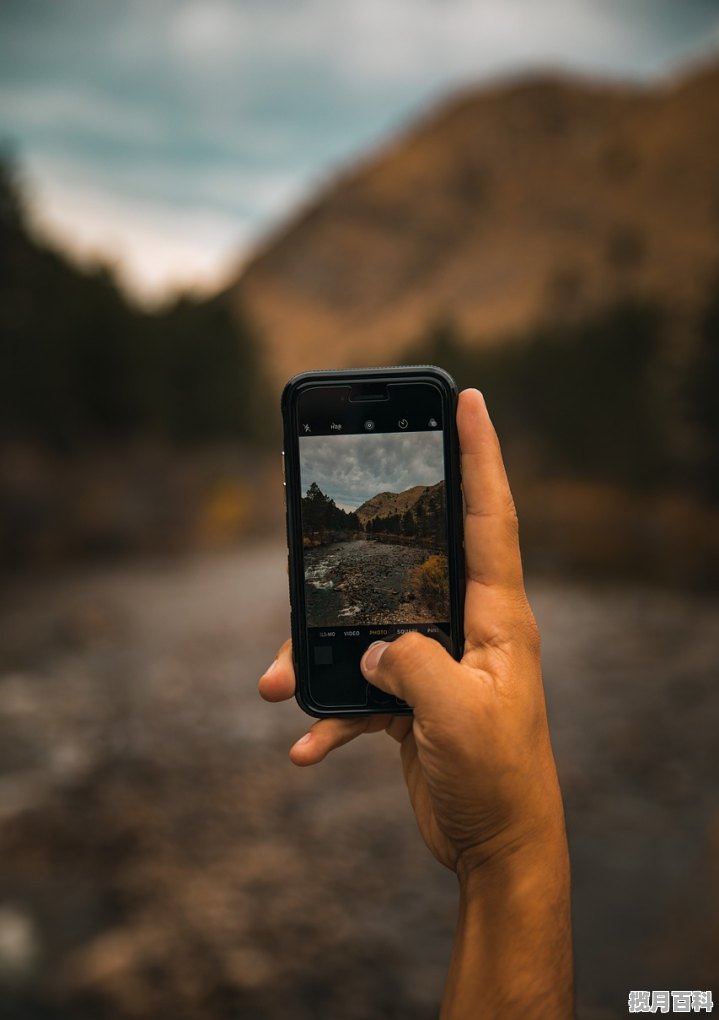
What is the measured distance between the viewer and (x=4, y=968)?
4910 mm

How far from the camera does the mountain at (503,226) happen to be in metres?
49.7

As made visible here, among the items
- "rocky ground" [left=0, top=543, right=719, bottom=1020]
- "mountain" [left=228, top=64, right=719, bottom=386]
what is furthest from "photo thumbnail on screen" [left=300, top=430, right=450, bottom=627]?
"mountain" [left=228, top=64, right=719, bottom=386]

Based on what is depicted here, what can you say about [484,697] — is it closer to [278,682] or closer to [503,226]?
[278,682]

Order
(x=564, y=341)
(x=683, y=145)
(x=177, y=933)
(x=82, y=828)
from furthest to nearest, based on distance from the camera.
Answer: (x=683, y=145), (x=564, y=341), (x=82, y=828), (x=177, y=933)

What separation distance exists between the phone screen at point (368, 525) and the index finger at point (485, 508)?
0.18 metres

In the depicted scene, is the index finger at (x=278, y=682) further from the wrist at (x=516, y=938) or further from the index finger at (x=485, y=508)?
the wrist at (x=516, y=938)

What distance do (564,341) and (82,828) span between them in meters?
26.3

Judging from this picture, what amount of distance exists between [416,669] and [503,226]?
286 feet

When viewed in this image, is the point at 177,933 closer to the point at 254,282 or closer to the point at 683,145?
→ the point at 683,145

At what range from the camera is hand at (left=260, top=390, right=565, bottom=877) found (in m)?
1.44

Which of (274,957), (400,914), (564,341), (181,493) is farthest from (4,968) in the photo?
(564,341)

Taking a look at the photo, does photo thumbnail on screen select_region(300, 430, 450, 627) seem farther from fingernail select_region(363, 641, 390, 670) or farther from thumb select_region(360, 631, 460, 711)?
thumb select_region(360, 631, 460, 711)

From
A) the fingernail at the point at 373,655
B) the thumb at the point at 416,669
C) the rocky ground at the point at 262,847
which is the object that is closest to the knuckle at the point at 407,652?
the thumb at the point at 416,669

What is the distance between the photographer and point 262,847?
19.7 feet
